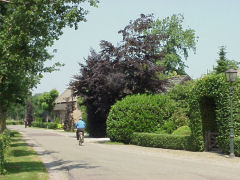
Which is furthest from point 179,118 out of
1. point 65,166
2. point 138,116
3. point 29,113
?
point 29,113

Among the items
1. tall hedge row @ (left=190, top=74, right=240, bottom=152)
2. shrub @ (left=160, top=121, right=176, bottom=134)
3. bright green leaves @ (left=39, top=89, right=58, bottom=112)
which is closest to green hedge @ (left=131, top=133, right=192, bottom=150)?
tall hedge row @ (left=190, top=74, right=240, bottom=152)

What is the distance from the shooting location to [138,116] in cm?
2330

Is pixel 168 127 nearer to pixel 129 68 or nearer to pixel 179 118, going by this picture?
pixel 179 118

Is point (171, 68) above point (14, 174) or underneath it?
above

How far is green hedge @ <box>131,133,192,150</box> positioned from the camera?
Answer: 734 inches

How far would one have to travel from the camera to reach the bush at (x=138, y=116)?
23.4 metres

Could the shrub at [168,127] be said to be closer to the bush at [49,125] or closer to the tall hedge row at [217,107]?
the tall hedge row at [217,107]

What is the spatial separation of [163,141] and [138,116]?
369 centimetres

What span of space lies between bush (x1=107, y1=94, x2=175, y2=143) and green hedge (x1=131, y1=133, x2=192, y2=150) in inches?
33.3

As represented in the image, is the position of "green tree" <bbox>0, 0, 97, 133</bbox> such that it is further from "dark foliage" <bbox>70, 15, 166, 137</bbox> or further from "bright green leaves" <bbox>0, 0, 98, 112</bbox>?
"dark foliage" <bbox>70, 15, 166, 137</bbox>

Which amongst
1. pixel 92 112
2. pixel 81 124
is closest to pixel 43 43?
pixel 81 124

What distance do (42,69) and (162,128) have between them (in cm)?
1082

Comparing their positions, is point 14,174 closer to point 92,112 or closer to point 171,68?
point 92,112

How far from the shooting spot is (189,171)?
36.9 ft
